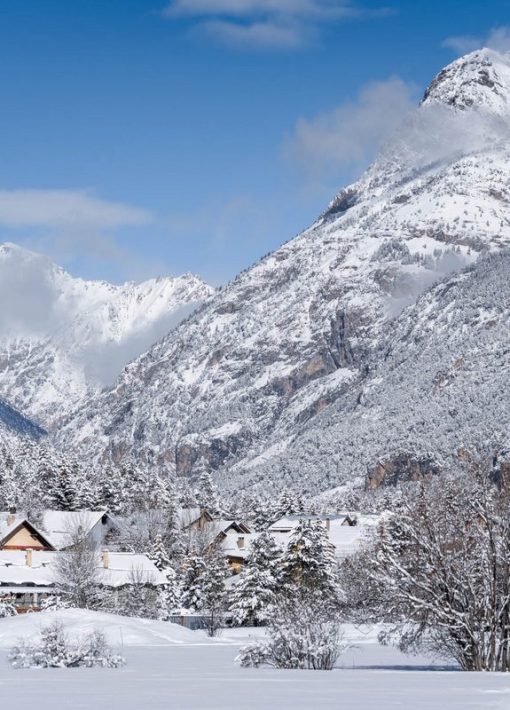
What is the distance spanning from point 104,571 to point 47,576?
551 centimetres

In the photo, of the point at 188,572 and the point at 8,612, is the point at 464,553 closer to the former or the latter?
the point at 8,612

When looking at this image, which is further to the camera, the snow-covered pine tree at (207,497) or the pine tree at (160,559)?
the snow-covered pine tree at (207,497)

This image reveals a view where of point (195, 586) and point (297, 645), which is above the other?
point (195, 586)

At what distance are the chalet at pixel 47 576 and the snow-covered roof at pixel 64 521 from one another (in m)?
18.4

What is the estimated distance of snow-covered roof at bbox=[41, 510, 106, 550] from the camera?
10837cm

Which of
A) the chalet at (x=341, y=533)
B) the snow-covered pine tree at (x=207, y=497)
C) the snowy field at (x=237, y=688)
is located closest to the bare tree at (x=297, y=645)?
the snowy field at (x=237, y=688)

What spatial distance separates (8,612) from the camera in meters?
68.2

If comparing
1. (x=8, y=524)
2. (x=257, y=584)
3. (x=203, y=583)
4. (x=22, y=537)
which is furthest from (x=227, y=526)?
(x=257, y=584)

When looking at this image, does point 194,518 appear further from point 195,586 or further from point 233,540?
point 195,586

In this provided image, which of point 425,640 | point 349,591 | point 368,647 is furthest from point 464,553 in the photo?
point 349,591

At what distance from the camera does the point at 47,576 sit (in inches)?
3371

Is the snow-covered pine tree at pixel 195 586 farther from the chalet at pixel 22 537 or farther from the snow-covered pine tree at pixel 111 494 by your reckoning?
the snow-covered pine tree at pixel 111 494

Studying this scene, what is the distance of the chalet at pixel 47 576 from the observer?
81.9 metres

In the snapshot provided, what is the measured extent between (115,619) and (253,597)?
77.1 ft
